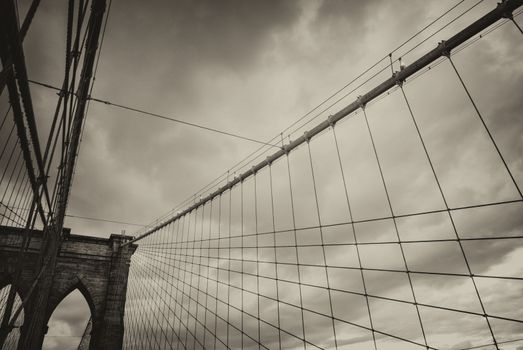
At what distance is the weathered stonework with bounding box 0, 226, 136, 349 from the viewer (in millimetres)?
10984

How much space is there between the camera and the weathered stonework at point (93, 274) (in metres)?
11.0

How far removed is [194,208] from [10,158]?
29.8ft

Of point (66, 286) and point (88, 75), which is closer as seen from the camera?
point (88, 75)

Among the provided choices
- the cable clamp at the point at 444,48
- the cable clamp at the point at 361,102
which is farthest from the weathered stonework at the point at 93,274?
the cable clamp at the point at 444,48

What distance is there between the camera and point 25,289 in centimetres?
1015

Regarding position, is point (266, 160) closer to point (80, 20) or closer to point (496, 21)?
point (496, 21)

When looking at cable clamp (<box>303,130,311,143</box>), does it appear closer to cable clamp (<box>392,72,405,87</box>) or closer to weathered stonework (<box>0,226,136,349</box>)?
cable clamp (<box>392,72,405,87</box>)

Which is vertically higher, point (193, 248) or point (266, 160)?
point (266, 160)

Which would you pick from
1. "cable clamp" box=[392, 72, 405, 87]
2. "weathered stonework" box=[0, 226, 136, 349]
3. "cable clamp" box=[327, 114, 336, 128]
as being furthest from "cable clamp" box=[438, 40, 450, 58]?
"weathered stonework" box=[0, 226, 136, 349]

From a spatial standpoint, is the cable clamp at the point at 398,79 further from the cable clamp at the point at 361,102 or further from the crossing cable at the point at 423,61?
the cable clamp at the point at 361,102

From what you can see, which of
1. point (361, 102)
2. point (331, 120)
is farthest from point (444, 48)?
point (331, 120)

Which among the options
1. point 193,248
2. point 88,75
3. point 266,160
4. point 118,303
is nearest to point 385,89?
point 266,160

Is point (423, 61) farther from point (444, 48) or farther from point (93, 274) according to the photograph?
point (93, 274)

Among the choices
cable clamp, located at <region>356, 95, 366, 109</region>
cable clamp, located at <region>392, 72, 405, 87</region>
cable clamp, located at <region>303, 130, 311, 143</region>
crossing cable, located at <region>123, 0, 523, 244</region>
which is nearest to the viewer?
crossing cable, located at <region>123, 0, 523, 244</region>
